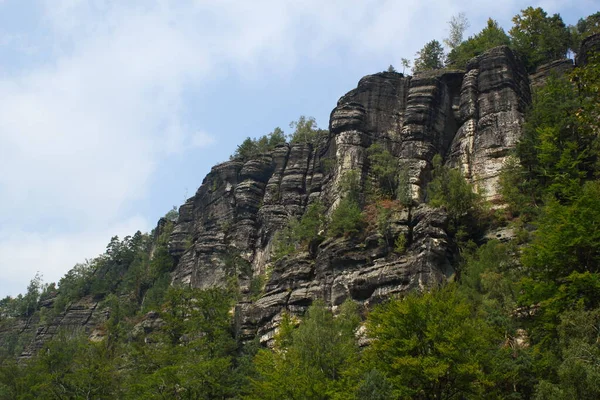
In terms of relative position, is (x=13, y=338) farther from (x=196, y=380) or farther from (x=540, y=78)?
(x=540, y=78)

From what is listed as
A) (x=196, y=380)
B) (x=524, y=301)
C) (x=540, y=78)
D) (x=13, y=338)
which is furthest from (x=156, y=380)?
(x=13, y=338)

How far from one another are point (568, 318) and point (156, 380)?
27.7m

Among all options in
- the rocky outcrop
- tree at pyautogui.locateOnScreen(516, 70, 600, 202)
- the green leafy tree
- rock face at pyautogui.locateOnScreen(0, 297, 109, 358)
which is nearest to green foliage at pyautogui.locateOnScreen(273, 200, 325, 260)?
the green leafy tree

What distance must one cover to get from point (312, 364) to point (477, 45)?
56.6 m

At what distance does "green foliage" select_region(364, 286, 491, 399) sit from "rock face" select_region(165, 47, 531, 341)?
42.5ft

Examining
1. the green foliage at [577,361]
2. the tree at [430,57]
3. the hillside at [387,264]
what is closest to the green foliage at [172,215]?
the hillside at [387,264]

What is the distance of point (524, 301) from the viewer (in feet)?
113

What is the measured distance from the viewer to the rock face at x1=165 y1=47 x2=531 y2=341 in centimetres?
4850

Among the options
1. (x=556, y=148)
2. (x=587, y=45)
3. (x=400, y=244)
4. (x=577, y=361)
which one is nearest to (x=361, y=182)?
(x=400, y=244)

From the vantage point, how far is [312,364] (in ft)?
113

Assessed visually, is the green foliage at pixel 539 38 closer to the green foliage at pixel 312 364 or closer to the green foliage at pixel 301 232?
the green foliage at pixel 301 232

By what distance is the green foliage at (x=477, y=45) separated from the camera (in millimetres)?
72981

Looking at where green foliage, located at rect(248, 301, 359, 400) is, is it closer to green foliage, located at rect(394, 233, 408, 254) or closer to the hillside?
the hillside

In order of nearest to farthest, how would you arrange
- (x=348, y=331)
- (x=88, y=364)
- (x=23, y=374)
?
(x=348, y=331), (x=88, y=364), (x=23, y=374)
